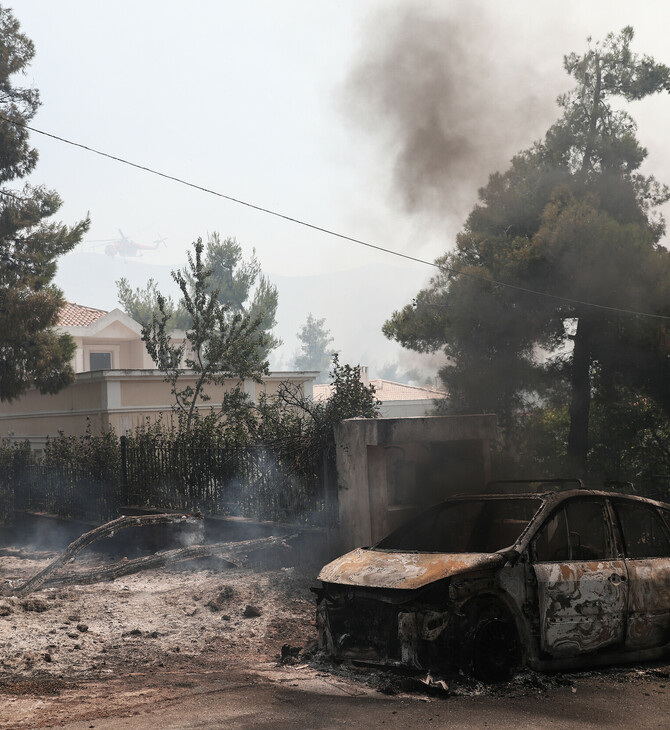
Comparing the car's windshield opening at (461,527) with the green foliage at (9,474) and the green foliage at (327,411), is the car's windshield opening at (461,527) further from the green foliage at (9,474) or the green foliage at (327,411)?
the green foliage at (9,474)

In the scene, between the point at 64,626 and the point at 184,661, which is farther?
the point at 64,626

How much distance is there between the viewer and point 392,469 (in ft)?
33.6

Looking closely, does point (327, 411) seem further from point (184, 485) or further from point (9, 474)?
point (9, 474)

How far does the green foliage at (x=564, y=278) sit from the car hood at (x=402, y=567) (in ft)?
37.9

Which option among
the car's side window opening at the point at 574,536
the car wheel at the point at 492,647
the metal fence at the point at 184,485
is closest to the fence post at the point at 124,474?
the metal fence at the point at 184,485

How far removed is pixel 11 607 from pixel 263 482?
171 inches

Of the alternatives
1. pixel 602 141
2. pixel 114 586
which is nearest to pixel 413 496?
pixel 114 586

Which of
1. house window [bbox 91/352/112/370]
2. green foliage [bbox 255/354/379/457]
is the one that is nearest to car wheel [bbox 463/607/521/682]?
green foliage [bbox 255/354/379/457]

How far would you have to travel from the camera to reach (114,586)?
10477mm

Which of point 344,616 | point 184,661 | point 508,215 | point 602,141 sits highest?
point 602,141

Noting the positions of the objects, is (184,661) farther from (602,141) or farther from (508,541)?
(602,141)

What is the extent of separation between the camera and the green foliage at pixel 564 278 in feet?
55.5

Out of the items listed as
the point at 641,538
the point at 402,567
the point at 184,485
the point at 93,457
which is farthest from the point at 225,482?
the point at 402,567

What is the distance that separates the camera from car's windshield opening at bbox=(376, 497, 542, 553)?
7328mm
